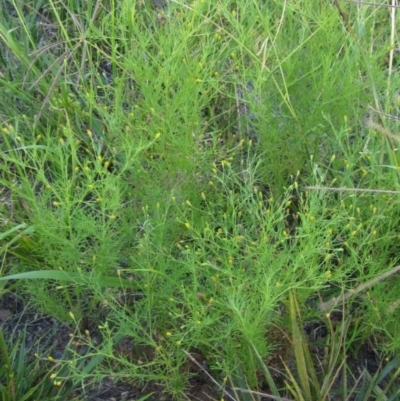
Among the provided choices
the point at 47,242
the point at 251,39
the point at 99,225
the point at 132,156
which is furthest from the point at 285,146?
the point at 47,242

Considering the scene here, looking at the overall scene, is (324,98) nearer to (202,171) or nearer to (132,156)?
(202,171)

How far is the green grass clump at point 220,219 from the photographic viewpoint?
4.86ft

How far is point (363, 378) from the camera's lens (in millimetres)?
1729

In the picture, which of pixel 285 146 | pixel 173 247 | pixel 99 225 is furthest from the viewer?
pixel 285 146

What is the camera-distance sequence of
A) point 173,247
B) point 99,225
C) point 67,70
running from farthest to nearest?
point 67,70 < point 173,247 < point 99,225

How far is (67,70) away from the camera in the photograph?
2221 mm

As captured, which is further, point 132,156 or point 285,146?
point 285,146

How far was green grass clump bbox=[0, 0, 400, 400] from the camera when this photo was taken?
148 centimetres

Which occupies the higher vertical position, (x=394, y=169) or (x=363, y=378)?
(x=394, y=169)

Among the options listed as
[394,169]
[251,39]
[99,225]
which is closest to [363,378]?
[394,169]

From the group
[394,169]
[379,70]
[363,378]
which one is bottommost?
[363,378]

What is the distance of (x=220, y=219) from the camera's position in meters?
1.61

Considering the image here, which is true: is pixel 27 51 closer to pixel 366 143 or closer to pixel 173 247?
pixel 173 247

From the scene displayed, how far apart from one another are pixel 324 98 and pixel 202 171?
1.17 ft
